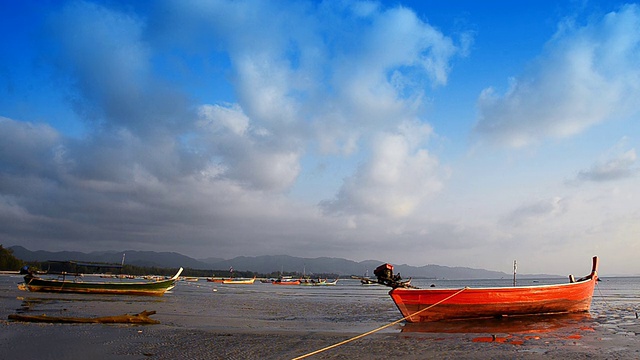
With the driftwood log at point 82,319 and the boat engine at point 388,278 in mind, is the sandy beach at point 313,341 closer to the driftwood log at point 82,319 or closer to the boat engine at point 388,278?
the driftwood log at point 82,319

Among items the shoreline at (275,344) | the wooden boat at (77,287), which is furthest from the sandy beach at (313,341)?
the wooden boat at (77,287)

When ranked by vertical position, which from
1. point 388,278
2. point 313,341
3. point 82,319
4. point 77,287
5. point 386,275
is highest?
point 386,275

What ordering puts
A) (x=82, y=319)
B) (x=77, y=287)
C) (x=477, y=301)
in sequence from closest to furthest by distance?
1. (x=82, y=319)
2. (x=477, y=301)
3. (x=77, y=287)

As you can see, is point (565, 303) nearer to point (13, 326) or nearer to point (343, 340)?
point (343, 340)

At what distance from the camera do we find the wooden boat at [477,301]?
16.6m

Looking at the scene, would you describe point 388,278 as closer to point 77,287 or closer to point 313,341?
point 313,341

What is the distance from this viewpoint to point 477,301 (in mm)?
17172

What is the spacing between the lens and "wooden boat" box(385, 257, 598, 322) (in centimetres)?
1664

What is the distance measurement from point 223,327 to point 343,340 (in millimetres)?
5367

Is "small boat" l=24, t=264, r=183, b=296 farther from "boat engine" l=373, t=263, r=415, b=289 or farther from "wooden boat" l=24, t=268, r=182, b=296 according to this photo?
"boat engine" l=373, t=263, r=415, b=289

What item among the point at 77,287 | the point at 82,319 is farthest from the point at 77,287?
the point at 82,319

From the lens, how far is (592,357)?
9.97 m

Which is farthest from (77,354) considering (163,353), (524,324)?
(524,324)

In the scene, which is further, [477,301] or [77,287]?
[77,287]
